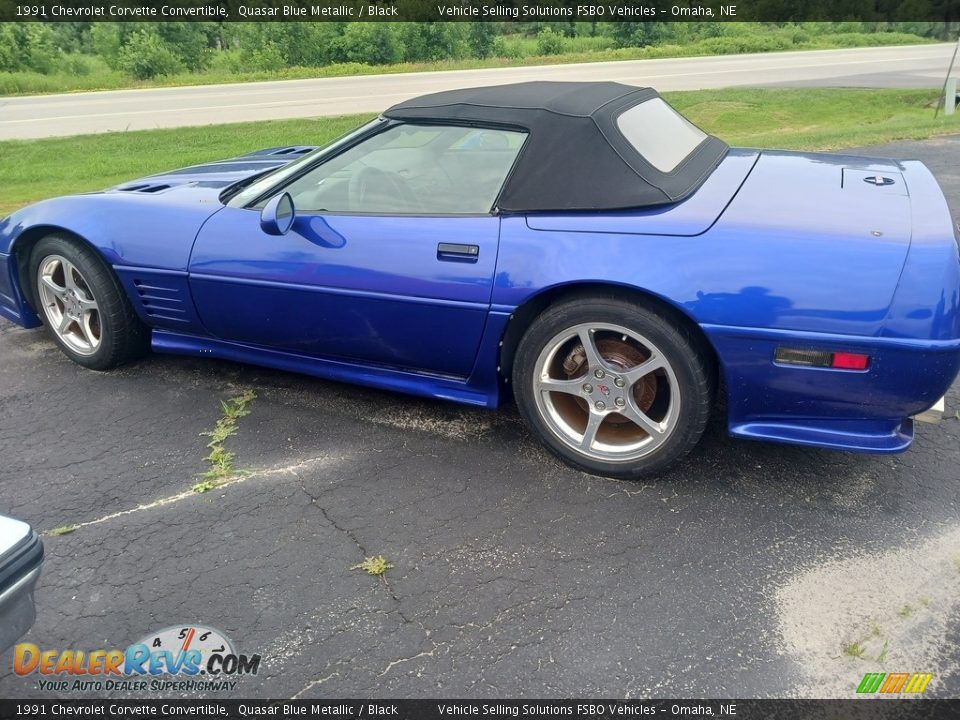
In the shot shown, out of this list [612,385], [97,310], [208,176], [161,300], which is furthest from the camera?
[208,176]

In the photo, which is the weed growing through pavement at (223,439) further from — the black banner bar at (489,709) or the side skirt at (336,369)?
the black banner bar at (489,709)

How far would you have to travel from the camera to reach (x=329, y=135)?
11359 mm

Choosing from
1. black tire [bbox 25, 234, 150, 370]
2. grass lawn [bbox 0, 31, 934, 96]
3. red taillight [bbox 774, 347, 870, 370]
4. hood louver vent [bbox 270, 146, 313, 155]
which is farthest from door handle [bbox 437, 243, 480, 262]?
grass lawn [bbox 0, 31, 934, 96]

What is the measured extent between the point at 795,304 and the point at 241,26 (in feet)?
96.2

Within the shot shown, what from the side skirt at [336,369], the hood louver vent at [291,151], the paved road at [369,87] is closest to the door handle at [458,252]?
the side skirt at [336,369]

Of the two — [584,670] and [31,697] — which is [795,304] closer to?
[584,670]

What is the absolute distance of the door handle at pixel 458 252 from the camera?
2.81m

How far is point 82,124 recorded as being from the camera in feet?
45.5

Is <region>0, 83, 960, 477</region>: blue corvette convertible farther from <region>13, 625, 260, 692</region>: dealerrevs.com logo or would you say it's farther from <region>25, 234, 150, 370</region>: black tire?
<region>13, 625, 260, 692</region>: dealerrevs.com logo

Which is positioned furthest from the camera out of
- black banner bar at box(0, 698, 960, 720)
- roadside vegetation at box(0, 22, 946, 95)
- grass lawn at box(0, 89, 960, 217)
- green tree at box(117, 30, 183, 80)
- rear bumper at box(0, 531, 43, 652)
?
roadside vegetation at box(0, 22, 946, 95)

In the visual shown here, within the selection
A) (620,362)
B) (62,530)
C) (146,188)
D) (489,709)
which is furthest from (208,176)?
(489,709)

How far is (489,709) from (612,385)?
4.09 ft

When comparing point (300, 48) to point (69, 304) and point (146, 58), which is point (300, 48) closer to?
point (146, 58)

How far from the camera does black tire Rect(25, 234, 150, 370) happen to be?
359cm
